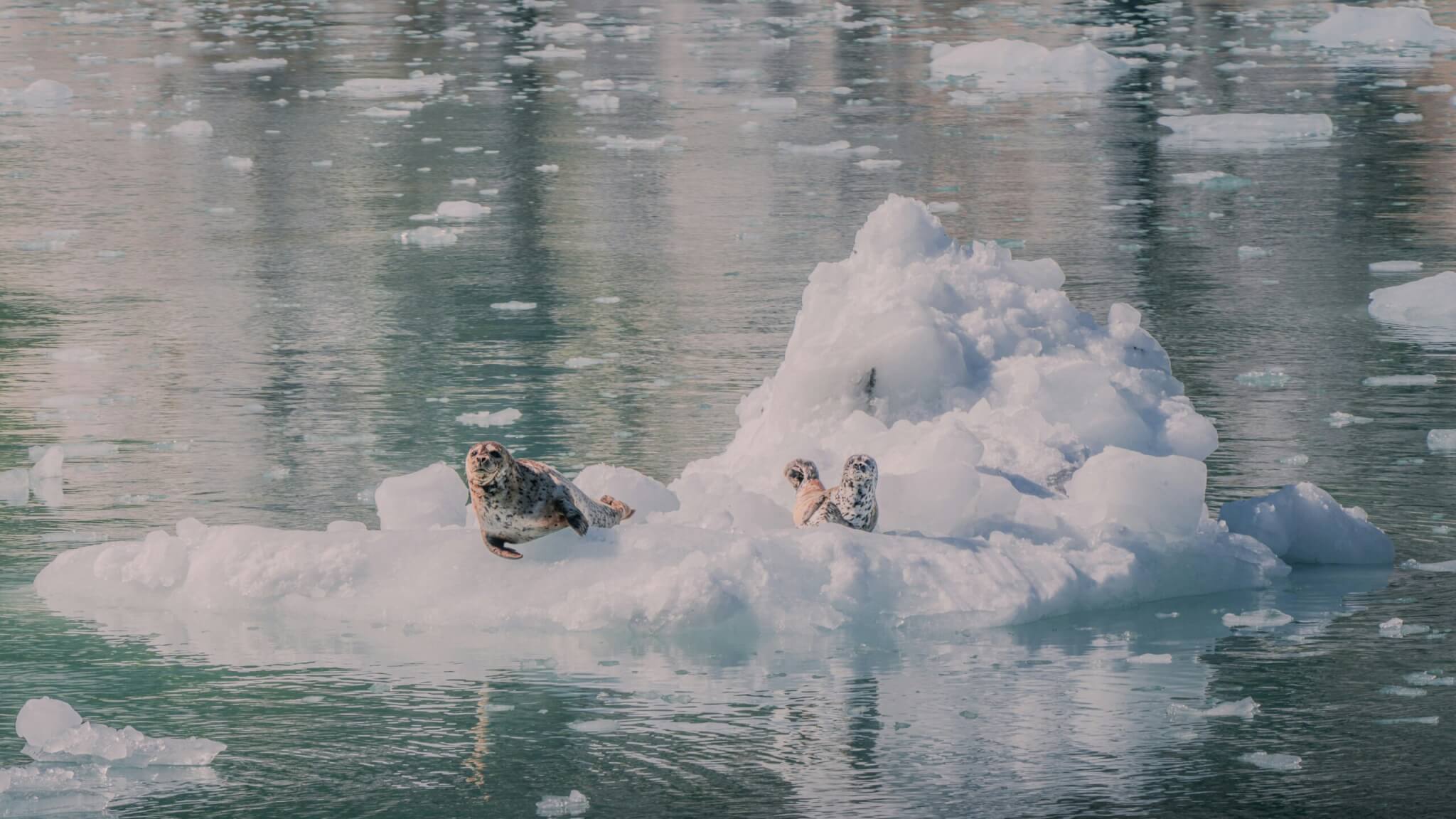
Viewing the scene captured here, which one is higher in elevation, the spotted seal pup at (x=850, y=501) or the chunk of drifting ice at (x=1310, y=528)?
the spotted seal pup at (x=850, y=501)

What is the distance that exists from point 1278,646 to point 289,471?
13.2 ft

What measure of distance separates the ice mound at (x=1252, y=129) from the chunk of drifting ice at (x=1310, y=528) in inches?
472

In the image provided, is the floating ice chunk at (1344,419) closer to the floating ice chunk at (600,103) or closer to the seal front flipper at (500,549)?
the seal front flipper at (500,549)

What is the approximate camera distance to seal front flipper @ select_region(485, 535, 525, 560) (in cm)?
714

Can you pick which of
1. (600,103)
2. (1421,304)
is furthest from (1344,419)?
(600,103)

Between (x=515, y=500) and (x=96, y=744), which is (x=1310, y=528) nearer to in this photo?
(x=515, y=500)

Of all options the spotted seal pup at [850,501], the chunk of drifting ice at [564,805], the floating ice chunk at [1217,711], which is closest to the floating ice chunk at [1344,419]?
the spotted seal pup at [850,501]

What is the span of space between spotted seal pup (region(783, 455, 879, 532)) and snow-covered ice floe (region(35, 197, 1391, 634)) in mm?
97

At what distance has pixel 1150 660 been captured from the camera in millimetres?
6688

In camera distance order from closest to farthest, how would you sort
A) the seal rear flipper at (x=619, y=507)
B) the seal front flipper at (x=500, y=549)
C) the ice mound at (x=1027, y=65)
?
the seal front flipper at (x=500, y=549) → the seal rear flipper at (x=619, y=507) → the ice mound at (x=1027, y=65)

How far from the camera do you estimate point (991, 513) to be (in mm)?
7598

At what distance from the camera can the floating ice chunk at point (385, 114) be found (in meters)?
22.1

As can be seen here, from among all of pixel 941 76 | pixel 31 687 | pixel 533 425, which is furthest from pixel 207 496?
pixel 941 76

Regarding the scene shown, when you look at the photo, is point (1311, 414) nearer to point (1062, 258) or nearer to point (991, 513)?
point (991, 513)
